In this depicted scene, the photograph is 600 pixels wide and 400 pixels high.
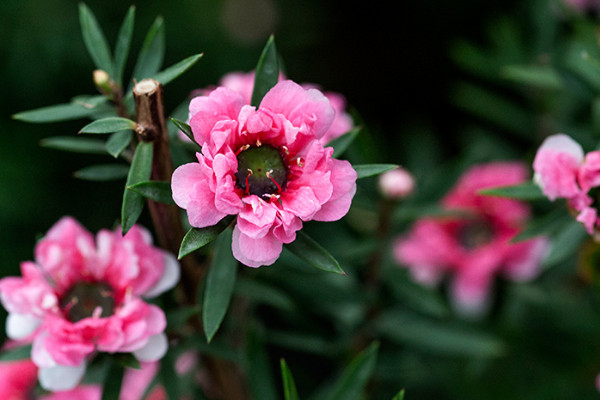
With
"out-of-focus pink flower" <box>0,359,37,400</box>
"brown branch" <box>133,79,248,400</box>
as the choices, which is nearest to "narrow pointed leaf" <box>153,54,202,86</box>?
"brown branch" <box>133,79,248,400</box>

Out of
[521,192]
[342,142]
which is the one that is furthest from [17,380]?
[521,192]

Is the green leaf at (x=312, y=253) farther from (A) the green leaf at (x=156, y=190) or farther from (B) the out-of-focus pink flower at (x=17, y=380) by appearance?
(B) the out-of-focus pink flower at (x=17, y=380)

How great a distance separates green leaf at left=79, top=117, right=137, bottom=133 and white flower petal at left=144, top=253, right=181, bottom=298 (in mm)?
179

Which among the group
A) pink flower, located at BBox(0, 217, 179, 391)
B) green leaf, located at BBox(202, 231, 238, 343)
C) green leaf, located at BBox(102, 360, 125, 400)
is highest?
green leaf, located at BBox(202, 231, 238, 343)

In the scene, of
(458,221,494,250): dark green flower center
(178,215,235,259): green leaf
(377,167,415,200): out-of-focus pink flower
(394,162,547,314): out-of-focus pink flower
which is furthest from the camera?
(458,221,494,250): dark green flower center

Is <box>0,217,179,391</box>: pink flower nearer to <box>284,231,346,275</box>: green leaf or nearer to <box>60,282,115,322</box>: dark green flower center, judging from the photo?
<box>60,282,115,322</box>: dark green flower center

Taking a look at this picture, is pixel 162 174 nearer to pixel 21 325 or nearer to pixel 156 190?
pixel 156 190

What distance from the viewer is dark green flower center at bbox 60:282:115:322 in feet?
2.45

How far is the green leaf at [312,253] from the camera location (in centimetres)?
59

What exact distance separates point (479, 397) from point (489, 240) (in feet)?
1.08

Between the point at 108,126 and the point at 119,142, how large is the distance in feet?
0.10

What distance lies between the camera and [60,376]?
2.25 feet

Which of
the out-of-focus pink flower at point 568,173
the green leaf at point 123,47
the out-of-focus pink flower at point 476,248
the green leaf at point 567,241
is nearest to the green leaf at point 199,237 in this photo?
the green leaf at point 123,47

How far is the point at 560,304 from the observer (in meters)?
1.17
